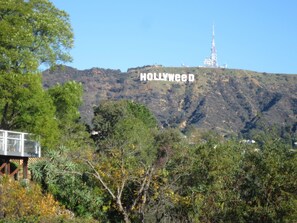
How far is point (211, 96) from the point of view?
577ft

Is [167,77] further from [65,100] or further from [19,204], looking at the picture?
[19,204]

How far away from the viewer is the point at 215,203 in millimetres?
21047

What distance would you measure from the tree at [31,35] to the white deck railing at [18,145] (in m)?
3.67

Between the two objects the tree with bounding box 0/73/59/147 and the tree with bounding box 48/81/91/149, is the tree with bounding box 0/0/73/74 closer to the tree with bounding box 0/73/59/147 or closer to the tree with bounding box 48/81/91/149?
the tree with bounding box 0/73/59/147

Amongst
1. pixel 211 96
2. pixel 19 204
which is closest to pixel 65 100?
pixel 19 204

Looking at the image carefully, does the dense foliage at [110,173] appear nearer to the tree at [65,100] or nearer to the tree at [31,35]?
the tree at [31,35]

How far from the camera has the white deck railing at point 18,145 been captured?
27984mm

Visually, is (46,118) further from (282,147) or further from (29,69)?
(282,147)

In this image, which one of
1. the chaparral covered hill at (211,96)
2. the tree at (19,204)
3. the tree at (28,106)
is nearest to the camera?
the tree at (19,204)

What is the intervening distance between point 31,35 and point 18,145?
5.48 m

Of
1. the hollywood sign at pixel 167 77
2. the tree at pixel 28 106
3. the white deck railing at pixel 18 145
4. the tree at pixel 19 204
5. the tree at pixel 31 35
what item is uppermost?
the hollywood sign at pixel 167 77

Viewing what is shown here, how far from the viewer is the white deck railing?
Result: 28.0 meters

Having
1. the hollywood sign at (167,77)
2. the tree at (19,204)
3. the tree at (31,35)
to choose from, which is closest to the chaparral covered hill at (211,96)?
the hollywood sign at (167,77)

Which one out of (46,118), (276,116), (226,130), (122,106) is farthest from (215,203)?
(276,116)
